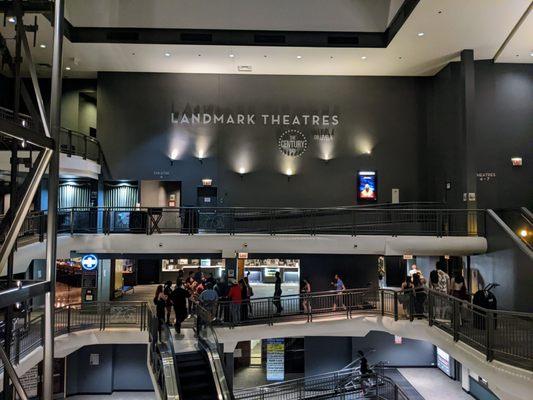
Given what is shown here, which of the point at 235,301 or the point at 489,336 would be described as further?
the point at 235,301

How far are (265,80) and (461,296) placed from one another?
39.1ft

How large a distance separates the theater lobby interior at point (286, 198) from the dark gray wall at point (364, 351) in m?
0.08

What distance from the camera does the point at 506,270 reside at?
42.2 feet

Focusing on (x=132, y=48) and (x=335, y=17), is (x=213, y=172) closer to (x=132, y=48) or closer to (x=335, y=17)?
(x=132, y=48)

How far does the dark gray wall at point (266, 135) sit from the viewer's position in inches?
736

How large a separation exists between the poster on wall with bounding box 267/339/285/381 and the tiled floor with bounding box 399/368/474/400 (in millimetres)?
5060

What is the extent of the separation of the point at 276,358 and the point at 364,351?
12.3 ft

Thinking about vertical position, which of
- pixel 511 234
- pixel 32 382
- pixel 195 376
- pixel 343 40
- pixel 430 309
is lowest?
pixel 32 382

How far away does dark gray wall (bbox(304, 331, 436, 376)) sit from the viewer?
59.4ft

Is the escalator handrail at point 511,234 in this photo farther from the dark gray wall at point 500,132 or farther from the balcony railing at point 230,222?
the dark gray wall at point 500,132

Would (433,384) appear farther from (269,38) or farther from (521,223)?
(269,38)

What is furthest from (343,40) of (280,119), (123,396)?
(123,396)

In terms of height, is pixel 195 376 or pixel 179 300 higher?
pixel 179 300

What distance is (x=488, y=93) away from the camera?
53.1ft
